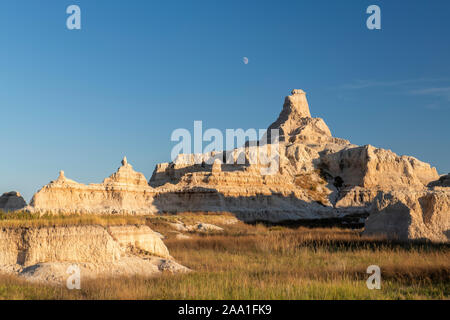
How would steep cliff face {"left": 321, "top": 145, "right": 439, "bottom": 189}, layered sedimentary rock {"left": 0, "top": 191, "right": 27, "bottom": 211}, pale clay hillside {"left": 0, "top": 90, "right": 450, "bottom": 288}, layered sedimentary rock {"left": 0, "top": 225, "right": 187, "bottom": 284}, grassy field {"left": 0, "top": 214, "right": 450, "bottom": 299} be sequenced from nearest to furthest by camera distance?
grassy field {"left": 0, "top": 214, "right": 450, "bottom": 299} < layered sedimentary rock {"left": 0, "top": 225, "right": 187, "bottom": 284} < pale clay hillside {"left": 0, "top": 90, "right": 450, "bottom": 288} < layered sedimentary rock {"left": 0, "top": 191, "right": 27, "bottom": 211} < steep cliff face {"left": 321, "top": 145, "right": 439, "bottom": 189}

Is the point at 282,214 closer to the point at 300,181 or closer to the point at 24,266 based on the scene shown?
the point at 300,181

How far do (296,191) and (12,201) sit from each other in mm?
41935

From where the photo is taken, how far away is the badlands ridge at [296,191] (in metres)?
21.0

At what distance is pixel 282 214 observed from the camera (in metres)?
58.4

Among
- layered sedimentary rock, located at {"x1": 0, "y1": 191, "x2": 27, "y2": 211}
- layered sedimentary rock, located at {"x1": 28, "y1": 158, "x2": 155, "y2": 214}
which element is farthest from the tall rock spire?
layered sedimentary rock, located at {"x1": 0, "y1": 191, "x2": 27, "y2": 211}

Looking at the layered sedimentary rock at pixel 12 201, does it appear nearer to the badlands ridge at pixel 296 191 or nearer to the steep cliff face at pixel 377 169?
the badlands ridge at pixel 296 191

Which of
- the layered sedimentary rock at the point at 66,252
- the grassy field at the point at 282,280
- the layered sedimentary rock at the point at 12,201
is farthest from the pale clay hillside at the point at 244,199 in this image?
the grassy field at the point at 282,280

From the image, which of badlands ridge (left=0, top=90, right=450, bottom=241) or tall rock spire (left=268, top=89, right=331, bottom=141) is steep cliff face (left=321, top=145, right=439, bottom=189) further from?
tall rock spire (left=268, top=89, right=331, bottom=141)

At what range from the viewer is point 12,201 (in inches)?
2015

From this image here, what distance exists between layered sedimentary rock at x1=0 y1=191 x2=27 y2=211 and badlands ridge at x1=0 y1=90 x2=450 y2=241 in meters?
0.12

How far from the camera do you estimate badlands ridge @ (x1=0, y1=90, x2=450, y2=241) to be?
21047mm

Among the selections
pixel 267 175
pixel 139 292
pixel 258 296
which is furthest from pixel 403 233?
pixel 267 175
